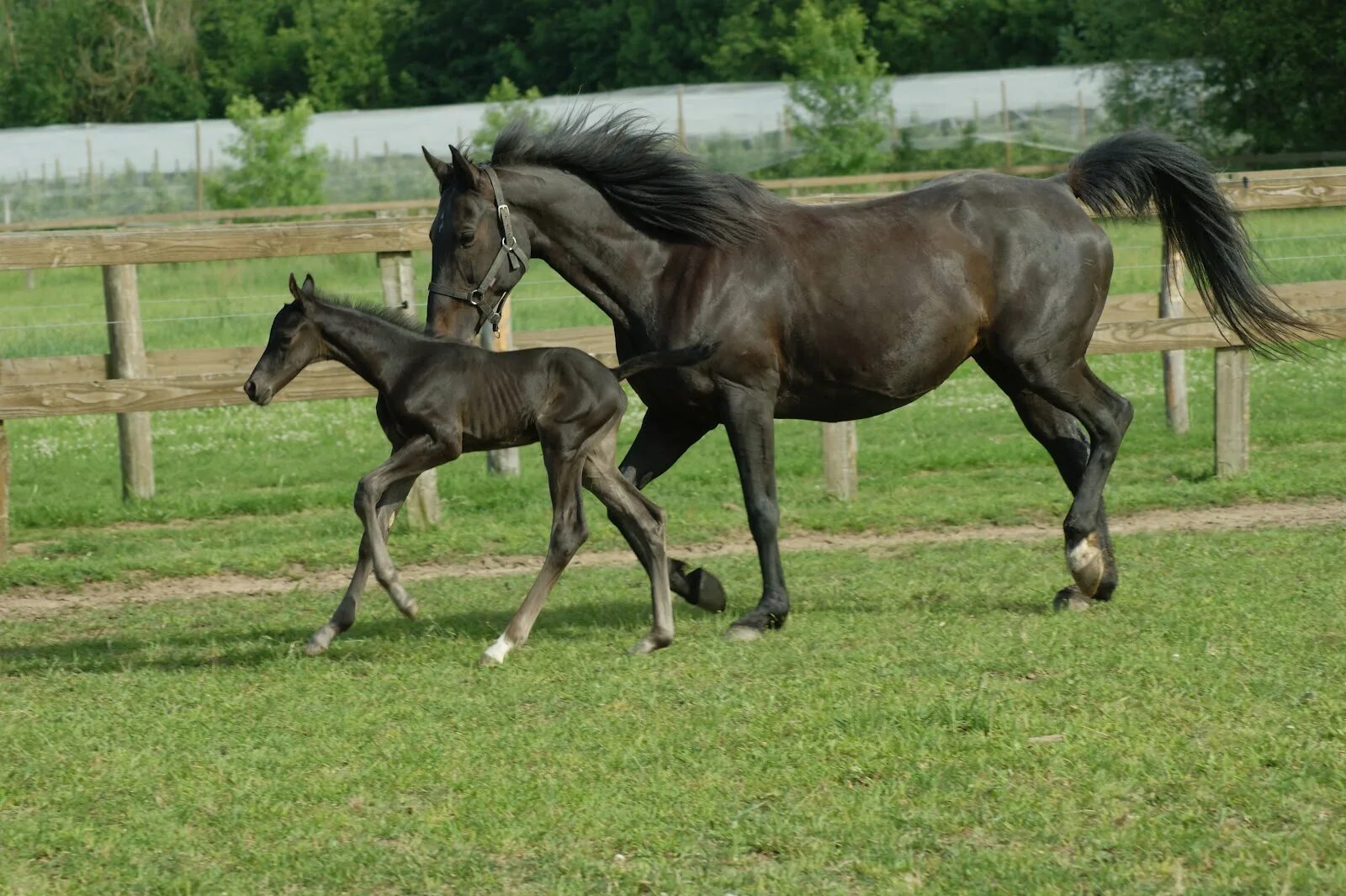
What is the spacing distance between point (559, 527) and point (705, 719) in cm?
145

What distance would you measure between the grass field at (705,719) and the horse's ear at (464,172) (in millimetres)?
1888

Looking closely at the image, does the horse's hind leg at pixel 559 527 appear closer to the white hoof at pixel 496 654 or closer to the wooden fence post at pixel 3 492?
the white hoof at pixel 496 654

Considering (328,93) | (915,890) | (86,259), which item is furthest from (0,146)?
(915,890)

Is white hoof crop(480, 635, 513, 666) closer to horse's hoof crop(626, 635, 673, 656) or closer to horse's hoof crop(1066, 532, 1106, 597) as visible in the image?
horse's hoof crop(626, 635, 673, 656)

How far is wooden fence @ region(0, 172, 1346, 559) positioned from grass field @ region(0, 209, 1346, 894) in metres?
0.48

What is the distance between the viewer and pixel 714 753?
5.14 metres

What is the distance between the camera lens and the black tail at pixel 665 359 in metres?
6.70

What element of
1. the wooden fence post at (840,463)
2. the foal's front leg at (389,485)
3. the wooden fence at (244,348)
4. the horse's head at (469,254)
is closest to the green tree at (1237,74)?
the wooden fence at (244,348)

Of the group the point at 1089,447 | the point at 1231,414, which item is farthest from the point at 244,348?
the point at 1231,414

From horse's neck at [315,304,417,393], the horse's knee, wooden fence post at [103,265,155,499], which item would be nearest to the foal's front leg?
horse's neck at [315,304,417,393]

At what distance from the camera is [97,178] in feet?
134

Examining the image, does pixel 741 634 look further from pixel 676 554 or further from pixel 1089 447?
pixel 676 554

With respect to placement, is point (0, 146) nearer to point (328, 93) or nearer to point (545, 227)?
point (328, 93)

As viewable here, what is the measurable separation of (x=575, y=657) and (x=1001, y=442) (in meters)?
6.32
